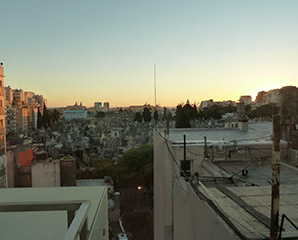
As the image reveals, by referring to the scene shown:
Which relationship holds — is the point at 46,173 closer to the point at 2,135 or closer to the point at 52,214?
the point at 2,135

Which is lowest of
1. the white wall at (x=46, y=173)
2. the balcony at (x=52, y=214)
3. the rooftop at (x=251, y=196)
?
the white wall at (x=46, y=173)

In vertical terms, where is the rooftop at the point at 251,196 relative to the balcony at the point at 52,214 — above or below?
below

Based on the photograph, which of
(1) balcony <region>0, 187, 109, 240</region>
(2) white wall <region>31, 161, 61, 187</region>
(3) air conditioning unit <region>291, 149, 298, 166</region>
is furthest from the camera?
(2) white wall <region>31, 161, 61, 187</region>

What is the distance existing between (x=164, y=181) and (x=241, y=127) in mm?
3776

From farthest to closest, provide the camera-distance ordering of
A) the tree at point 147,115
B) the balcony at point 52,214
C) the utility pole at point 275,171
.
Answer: the tree at point 147,115 → the utility pole at point 275,171 → the balcony at point 52,214

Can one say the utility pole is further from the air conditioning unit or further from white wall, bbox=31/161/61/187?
white wall, bbox=31/161/61/187

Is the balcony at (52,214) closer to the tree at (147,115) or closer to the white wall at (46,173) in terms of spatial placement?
the white wall at (46,173)

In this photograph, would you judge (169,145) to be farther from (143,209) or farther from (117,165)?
(117,165)

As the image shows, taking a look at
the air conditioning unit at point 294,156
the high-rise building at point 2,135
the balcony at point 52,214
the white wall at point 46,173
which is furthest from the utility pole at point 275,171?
the white wall at point 46,173

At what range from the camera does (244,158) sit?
5.53 metres

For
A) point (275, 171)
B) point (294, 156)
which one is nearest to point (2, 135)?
point (294, 156)

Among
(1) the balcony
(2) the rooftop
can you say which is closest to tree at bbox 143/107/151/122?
(2) the rooftop

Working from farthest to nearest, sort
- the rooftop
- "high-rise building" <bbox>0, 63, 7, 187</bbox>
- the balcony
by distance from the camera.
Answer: "high-rise building" <bbox>0, 63, 7, 187</bbox>, the rooftop, the balcony

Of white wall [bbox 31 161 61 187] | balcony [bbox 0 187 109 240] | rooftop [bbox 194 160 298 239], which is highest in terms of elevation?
balcony [bbox 0 187 109 240]
